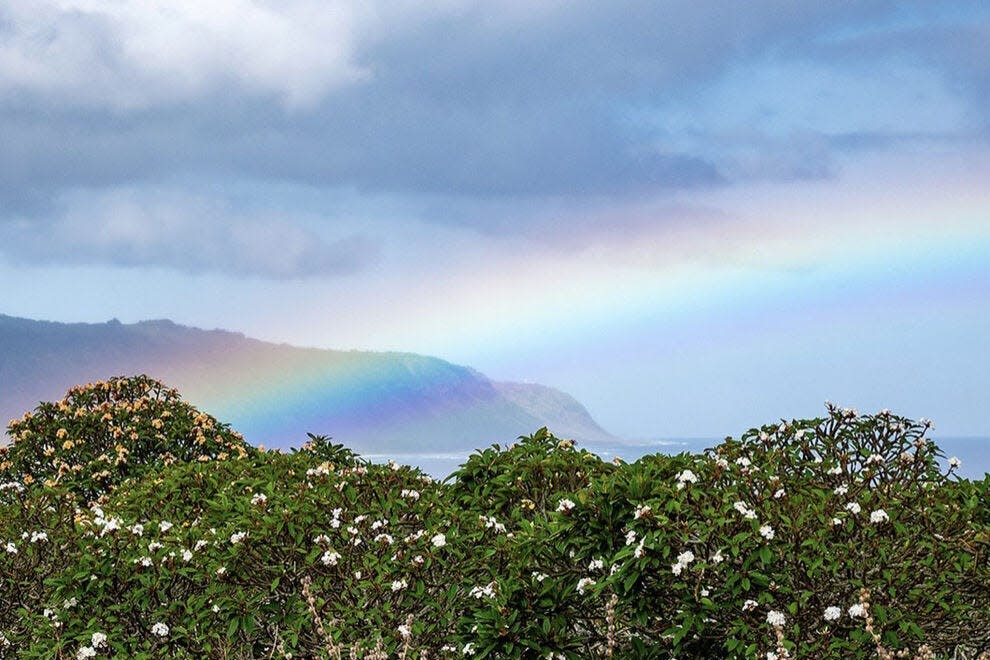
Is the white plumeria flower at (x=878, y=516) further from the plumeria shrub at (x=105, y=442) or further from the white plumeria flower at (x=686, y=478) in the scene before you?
the plumeria shrub at (x=105, y=442)

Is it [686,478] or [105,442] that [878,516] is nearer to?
[686,478]

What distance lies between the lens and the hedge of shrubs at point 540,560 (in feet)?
19.9

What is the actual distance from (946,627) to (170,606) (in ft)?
15.4

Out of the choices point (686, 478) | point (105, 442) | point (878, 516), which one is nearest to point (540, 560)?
point (686, 478)

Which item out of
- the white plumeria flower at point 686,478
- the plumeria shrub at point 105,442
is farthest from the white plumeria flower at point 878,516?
the plumeria shrub at point 105,442

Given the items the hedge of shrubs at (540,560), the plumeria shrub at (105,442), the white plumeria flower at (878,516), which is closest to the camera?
the hedge of shrubs at (540,560)

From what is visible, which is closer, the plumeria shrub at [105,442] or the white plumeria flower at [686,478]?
the white plumeria flower at [686,478]

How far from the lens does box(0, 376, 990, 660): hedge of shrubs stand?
605cm

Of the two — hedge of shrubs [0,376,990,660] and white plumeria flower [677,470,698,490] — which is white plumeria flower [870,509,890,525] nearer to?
hedge of shrubs [0,376,990,660]

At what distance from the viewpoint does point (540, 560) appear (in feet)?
21.2

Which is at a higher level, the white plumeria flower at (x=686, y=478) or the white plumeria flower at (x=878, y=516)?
the white plumeria flower at (x=686, y=478)

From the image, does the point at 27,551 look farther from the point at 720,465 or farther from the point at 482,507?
the point at 720,465

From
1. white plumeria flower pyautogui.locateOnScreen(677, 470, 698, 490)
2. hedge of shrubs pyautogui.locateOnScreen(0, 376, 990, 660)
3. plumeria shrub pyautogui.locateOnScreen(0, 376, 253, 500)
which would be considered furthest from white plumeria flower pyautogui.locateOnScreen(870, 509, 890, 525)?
plumeria shrub pyautogui.locateOnScreen(0, 376, 253, 500)

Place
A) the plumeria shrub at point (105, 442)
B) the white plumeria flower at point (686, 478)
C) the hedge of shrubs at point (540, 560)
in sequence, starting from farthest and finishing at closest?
the plumeria shrub at point (105, 442) < the white plumeria flower at point (686, 478) < the hedge of shrubs at point (540, 560)
